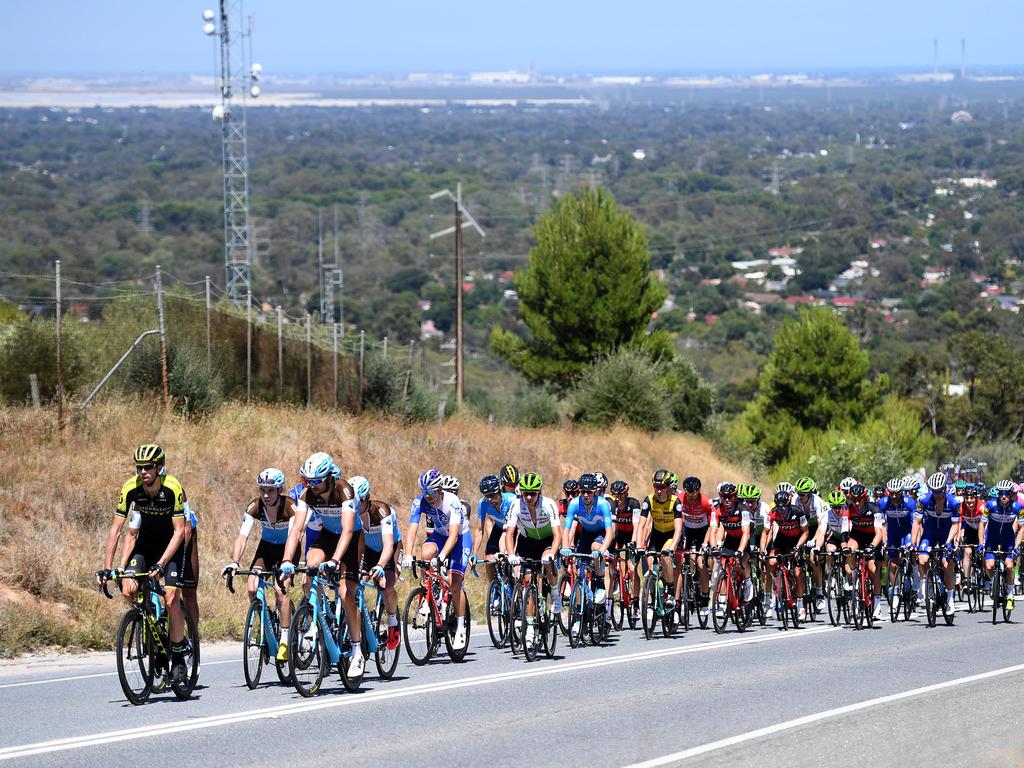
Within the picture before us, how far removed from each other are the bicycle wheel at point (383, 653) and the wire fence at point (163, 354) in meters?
10.9

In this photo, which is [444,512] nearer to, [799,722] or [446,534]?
[446,534]

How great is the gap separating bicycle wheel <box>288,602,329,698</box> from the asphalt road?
0.63ft

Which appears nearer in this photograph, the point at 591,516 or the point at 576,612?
the point at 576,612

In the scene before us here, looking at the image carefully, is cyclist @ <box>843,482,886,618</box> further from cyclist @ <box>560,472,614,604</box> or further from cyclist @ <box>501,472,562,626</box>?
cyclist @ <box>501,472,562,626</box>

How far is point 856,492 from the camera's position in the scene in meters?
19.7

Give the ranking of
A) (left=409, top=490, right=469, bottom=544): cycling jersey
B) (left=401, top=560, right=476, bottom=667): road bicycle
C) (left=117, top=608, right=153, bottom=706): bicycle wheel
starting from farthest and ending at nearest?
(left=409, top=490, right=469, bottom=544): cycling jersey, (left=401, top=560, right=476, bottom=667): road bicycle, (left=117, top=608, right=153, bottom=706): bicycle wheel

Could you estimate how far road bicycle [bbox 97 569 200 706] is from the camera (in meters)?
11.1

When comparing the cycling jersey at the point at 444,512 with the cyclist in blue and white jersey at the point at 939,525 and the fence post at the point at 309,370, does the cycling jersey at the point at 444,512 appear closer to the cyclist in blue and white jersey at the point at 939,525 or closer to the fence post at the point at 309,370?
the cyclist in blue and white jersey at the point at 939,525

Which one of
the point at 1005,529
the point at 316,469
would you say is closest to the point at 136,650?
the point at 316,469

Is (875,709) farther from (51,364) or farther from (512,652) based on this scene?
(51,364)

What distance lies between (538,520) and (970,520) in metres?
8.11

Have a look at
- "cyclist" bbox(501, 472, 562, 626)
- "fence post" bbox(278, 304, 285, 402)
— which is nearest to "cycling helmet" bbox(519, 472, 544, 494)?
"cyclist" bbox(501, 472, 562, 626)

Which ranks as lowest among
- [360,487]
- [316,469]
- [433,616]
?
[433,616]

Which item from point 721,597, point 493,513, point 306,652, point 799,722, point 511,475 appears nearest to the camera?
point 799,722
